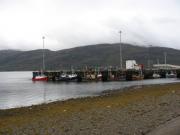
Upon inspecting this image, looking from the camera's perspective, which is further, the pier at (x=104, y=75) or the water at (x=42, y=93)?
the pier at (x=104, y=75)

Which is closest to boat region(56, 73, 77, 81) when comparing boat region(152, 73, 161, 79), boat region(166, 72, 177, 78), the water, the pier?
the pier

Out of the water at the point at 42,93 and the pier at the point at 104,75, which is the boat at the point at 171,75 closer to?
the pier at the point at 104,75

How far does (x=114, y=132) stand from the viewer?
16.1 meters

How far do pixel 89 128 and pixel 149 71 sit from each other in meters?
136

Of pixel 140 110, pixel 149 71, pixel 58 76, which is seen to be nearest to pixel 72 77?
pixel 58 76

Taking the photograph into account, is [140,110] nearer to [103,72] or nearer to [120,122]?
[120,122]

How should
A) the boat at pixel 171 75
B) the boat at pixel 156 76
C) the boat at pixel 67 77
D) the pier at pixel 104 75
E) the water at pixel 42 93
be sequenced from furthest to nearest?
1. the boat at pixel 171 75
2. the boat at pixel 156 76
3. the boat at pixel 67 77
4. the pier at pixel 104 75
5. the water at pixel 42 93

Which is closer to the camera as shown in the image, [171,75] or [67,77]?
[67,77]

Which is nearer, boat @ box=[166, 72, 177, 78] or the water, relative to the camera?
the water

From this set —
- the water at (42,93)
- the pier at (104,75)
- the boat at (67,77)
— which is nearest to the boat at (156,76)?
the pier at (104,75)

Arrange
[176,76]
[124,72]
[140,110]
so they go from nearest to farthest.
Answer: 1. [140,110]
2. [124,72]
3. [176,76]

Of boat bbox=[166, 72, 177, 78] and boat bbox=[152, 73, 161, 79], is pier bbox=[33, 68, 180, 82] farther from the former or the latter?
boat bbox=[166, 72, 177, 78]

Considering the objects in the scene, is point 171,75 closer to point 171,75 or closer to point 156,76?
point 171,75

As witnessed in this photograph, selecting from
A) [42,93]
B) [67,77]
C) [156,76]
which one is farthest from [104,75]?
[42,93]
